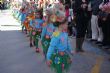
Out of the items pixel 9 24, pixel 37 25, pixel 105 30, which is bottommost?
pixel 9 24

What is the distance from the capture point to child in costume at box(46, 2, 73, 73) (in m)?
6.25

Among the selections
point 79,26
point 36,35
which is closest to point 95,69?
point 79,26

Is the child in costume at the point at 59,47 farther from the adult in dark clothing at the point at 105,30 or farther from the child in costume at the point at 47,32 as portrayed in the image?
the adult in dark clothing at the point at 105,30

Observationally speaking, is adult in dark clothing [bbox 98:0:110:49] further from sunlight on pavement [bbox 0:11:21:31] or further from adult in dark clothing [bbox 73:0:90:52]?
sunlight on pavement [bbox 0:11:21:31]

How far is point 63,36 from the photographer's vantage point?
248 inches

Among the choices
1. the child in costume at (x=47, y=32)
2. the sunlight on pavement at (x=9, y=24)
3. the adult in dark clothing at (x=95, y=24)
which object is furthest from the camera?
the sunlight on pavement at (x=9, y=24)

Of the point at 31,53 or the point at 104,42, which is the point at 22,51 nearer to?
the point at 31,53

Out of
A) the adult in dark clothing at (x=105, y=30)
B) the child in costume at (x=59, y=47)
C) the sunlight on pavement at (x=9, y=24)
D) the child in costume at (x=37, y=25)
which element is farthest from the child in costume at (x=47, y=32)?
the sunlight on pavement at (x=9, y=24)

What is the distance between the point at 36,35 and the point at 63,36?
19.9 feet

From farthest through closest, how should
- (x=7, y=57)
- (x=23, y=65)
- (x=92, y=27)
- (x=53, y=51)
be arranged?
(x=92, y=27)
(x=7, y=57)
(x=23, y=65)
(x=53, y=51)

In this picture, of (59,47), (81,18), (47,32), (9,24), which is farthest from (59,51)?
(9,24)

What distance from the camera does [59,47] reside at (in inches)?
249

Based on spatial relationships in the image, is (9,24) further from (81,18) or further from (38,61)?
(38,61)

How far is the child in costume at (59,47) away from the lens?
6246 millimetres
